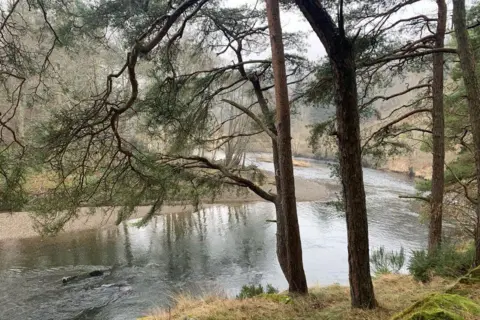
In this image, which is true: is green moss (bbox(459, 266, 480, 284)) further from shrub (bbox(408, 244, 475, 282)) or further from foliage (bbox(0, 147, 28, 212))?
foliage (bbox(0, 147, 28, 212))

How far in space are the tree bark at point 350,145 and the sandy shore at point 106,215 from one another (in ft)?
23.2

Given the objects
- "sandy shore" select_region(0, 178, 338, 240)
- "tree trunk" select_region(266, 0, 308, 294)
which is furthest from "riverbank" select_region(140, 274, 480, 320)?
"sandy shore" select_region(0, 178, 338, 240)

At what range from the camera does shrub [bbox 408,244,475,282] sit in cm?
478

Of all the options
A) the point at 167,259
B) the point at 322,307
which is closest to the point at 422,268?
the point at 322,307

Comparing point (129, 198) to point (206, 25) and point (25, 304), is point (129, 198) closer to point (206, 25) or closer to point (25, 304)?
point (206, 25)

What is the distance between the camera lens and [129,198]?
19.4ft

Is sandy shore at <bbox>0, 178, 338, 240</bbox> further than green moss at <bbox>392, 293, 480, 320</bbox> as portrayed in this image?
Yes

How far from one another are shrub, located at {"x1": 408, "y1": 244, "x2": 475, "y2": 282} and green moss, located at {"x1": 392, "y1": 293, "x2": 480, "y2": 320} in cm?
272

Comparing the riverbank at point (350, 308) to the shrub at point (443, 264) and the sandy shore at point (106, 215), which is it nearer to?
the shrub at point (443, 264)

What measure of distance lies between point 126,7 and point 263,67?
3.30 metres

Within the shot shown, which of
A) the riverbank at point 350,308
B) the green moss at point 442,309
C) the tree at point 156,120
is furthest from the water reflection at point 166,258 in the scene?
the green moss at point 442,309

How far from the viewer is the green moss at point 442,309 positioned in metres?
2.00

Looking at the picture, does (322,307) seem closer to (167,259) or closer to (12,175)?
(12,175)

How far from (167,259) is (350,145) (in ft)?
33.9
